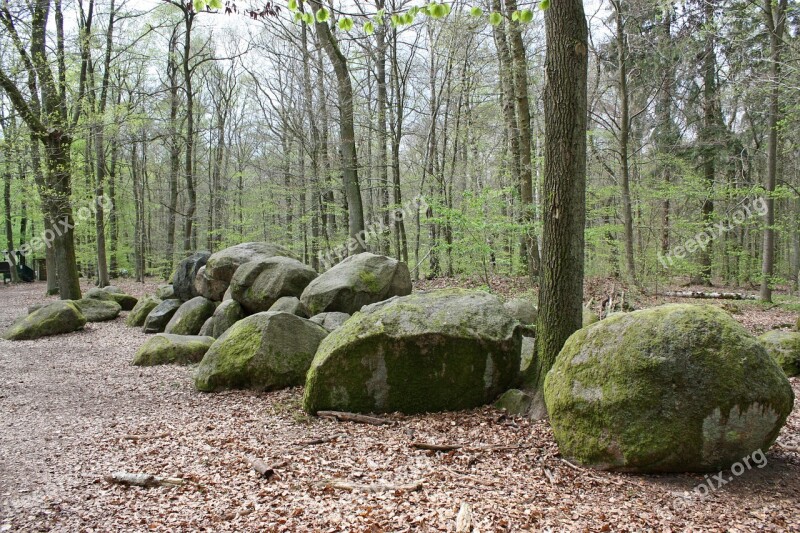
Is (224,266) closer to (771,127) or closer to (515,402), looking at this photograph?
(515,402)

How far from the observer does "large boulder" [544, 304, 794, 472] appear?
3.60 meters

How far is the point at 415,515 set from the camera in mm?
3184


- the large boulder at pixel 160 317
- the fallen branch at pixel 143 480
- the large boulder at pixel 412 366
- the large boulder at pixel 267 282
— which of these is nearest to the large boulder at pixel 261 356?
the large boulder at pixel 412 366

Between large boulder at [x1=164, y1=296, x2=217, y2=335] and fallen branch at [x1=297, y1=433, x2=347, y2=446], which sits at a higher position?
large boulder at [x1=164, y1=296, x2=217, y2=335]

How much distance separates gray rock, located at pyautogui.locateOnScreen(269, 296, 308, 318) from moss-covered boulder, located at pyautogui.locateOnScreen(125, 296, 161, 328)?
4474 millimetres

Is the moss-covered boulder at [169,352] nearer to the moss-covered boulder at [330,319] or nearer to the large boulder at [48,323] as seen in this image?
the moss-covered boulder at [330,319]

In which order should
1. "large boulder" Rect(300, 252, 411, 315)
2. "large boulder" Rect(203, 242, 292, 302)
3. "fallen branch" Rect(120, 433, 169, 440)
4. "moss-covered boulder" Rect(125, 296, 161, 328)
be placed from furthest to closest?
"moss-covered boulder" Rect(125, 296, 161, 328) < "large boulder" Rect(203, 242, 292, 302) < "large boulder" Rect(300, 252, 411, 315) < "fallen branch" Rect(120, 433, 169, 440)

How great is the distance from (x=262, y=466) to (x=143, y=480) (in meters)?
0.86

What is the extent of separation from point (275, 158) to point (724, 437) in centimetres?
2207

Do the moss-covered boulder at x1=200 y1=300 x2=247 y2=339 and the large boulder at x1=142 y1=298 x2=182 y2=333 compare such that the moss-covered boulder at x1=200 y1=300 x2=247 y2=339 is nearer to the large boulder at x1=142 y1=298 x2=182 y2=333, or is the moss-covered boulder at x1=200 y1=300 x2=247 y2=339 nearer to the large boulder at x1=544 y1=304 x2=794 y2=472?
the large boulder at x1=142 y1=298 x2=182 y2=333

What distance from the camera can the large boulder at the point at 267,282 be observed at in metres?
9.97

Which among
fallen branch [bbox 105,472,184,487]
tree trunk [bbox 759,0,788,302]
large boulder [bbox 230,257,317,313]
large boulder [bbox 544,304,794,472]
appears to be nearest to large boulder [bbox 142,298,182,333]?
large boulder [bbox 230,257,317,313]

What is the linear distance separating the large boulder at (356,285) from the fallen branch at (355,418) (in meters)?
3.84

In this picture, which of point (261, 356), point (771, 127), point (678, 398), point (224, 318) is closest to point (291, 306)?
point (224, 318)
